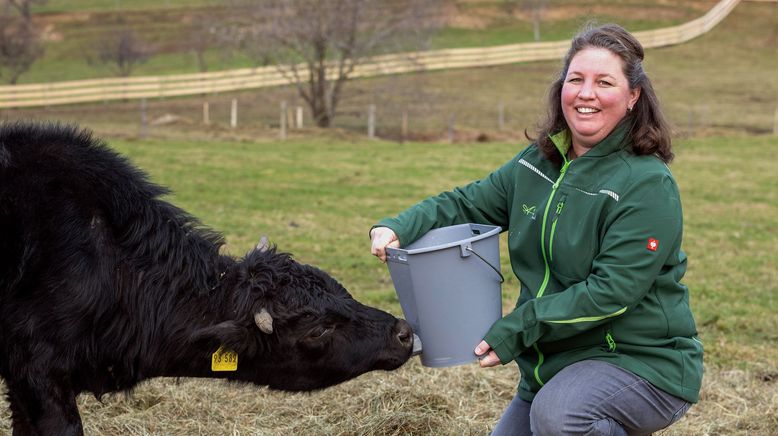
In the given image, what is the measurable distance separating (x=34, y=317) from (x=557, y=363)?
212cm

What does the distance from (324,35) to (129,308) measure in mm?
25504

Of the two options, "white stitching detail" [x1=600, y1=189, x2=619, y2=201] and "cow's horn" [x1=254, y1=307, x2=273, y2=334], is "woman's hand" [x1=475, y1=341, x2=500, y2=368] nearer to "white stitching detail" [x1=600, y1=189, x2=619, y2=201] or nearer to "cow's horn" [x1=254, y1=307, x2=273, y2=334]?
"white stitching detail" [x1=600, y1=189, x2=619, y2=201]

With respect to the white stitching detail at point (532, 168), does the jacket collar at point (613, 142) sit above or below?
above

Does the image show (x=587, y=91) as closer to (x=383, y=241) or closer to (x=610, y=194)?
(x=610, y=194)

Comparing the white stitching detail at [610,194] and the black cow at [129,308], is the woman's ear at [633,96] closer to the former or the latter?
the white stitching detail at [610,194]

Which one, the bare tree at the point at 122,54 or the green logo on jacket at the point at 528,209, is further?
the bare tree at the point at 122,54

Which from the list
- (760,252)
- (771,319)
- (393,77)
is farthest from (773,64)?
(771,319)

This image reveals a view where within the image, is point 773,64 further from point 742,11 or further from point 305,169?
point 305,169

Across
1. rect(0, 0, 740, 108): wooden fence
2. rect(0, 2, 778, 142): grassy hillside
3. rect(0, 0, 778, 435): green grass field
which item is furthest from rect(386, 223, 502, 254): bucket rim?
rect(0, 0, 740, 108): wooden fence

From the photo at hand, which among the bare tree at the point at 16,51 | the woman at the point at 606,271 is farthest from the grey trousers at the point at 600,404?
the bare tree at the point at 16,51

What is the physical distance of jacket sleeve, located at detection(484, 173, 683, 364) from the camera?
3.41 m

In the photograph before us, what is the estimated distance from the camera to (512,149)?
953 inches

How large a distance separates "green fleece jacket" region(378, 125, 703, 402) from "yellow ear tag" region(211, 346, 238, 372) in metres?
1.09

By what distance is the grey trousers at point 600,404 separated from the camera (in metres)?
3.44
